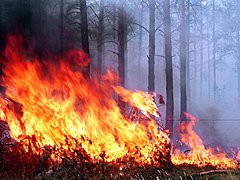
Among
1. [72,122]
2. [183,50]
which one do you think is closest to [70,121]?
[72,122]

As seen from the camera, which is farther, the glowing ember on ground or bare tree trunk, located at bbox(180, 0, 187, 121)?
bare tree trunk, located at bbox(180, 0, 187, 121)

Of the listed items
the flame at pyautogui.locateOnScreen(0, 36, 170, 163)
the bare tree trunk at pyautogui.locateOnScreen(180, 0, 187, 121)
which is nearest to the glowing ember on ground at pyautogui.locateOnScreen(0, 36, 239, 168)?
the flame at pyautogui.locateOnScreen(0, 36, 170, 163)

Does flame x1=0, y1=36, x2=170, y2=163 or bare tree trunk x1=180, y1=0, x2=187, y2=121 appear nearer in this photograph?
flame x1=0, y1=36, x2=170, y2=163

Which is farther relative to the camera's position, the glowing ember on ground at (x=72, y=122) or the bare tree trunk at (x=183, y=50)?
the bare tree trunk at (x=183, y=50)

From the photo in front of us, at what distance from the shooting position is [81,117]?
6.68m

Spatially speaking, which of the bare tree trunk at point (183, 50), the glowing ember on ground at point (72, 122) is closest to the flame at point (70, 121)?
the glowing ember on ground at point (72, 122)

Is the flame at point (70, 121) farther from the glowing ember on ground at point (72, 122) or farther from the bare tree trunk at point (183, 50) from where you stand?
the bare tree trunk at point (183, 50)

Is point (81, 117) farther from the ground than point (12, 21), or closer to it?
closer to it

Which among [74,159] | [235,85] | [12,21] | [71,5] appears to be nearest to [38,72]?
[74,159]

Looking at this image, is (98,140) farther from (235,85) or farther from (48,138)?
(235,85)

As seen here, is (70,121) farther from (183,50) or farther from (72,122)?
(183,50)

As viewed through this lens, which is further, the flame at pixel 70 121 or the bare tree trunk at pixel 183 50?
the bare tree trunk at pixel 183 50

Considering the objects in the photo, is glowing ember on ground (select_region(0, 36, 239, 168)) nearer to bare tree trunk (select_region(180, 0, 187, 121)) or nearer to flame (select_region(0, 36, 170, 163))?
flame (select_region(0, 36, 170, 163))

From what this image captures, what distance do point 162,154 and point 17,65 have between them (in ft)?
12.6
